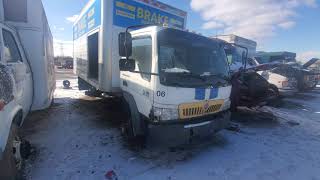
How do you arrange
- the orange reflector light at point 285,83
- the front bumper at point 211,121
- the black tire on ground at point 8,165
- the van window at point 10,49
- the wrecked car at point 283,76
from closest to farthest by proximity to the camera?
1. the black tire on ground at point 8,165
2. the van window at point 10,49
3. the front bumper at point 211,121
4. the wrecked car at point 283,76
5. the orange reflector light at point 285,83

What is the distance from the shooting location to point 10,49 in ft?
12.3

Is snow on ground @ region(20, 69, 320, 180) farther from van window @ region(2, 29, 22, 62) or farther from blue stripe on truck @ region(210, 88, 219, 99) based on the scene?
van window @ region(2, 29, 22, 62)

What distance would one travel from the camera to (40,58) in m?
4.62

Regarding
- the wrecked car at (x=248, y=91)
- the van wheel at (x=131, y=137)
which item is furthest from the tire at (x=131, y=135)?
the wrecked car at (x=248, y=91)

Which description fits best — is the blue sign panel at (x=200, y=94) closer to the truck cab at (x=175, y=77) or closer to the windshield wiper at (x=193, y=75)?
the truck cab at (x=175, y=77)

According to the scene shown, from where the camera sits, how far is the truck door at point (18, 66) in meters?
3.42

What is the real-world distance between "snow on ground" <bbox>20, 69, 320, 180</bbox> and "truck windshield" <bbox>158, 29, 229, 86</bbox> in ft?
3.00

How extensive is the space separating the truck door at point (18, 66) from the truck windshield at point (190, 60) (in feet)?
7.41

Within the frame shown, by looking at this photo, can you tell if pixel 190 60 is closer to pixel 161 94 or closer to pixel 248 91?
pixel 161 94

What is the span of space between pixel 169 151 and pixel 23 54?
3393mm

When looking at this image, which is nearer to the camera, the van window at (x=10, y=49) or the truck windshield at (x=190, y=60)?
the van window at (x=10, y=49)

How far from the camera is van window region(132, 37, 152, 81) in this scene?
4.03m

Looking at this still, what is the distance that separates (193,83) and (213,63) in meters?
0.98

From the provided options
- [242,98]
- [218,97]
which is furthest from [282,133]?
[218,97]
